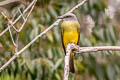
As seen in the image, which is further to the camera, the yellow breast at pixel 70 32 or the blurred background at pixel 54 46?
the blurred background at pixel 54 46

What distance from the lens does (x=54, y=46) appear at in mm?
4770

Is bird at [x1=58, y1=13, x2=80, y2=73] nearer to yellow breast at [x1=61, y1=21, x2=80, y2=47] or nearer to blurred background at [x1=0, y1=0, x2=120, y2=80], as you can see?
yellow breast at [x1=61, y1=21, x2=80, y2=47]

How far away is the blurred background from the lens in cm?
411

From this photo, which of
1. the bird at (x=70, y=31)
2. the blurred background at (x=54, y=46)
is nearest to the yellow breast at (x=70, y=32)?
the bird at (x=70, y=31)

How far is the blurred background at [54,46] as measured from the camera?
411 cm

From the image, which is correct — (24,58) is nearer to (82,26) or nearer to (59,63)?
(59,63)

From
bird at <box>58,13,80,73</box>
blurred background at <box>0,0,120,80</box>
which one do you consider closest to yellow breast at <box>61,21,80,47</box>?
bird at <box>58,13,80,73</box>

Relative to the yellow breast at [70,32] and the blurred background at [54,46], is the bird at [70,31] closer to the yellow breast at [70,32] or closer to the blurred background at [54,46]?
the yellow breast at [70,32]

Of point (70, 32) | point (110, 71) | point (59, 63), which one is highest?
point (70, 32)

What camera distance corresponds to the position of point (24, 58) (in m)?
4.15

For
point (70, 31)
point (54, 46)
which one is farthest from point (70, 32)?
point (54, 46)

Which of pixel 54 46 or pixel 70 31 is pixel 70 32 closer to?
pixel 70 31

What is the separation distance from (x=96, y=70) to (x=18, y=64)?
65.5 inches

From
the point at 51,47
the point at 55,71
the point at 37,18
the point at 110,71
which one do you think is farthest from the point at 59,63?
the point at 110,71
